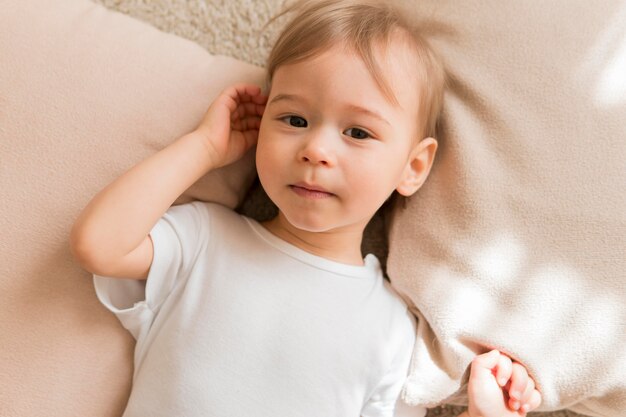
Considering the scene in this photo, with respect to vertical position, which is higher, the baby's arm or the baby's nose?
the baby's nose

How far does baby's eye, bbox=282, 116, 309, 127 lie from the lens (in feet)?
3.26

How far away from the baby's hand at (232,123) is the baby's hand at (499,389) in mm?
568

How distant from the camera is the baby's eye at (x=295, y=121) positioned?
0.99 m

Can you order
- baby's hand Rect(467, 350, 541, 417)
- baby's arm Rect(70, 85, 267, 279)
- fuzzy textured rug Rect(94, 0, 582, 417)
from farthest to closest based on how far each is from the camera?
fuzzy textured rug Rect(94, 0, 582, 417) → baby's hand Rect(467, 350, 541, 417) → baby's arm Rect(70, 85, 267, 279)

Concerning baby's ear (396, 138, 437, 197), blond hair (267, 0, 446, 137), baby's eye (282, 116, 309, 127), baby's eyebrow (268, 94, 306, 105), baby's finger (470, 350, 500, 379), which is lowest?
baby's finger (470, 350, 500, 379)

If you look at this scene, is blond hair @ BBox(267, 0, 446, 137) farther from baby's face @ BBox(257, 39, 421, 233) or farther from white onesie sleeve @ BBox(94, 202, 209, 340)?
white onesie sleeve @ BBox(94, 202, 209, 340)

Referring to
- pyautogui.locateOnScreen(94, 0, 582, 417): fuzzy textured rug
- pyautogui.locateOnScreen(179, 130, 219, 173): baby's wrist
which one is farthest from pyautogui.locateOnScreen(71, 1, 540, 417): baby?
pyautogui.locateOnScreen(94, 0, 582, 417): fuzzy textured rug

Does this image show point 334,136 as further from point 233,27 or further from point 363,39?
point 233,27

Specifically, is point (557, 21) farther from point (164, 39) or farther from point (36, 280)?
point (36, 280)

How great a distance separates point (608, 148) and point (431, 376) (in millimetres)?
499

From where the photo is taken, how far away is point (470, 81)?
3.61 feet

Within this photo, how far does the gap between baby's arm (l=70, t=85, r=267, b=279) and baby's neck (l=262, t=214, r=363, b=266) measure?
0.55ft

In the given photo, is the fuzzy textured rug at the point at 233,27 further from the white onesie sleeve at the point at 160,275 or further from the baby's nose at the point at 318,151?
the baby's nose at the point at 318,151

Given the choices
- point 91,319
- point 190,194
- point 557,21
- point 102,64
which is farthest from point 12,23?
point 557,21
